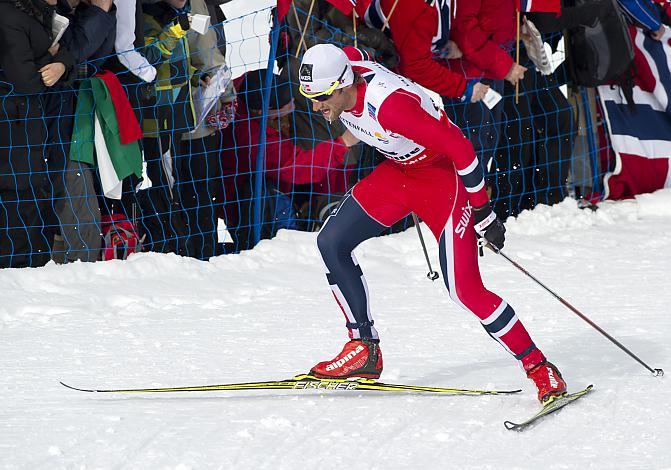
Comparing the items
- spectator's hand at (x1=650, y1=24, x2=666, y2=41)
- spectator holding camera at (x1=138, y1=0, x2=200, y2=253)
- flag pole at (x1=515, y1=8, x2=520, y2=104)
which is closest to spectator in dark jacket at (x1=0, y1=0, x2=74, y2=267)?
spectator holding camera at (x1=138, y1=0, x2=200, y2=253)

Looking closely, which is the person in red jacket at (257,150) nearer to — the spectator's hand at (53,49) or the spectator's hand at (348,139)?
the spectator's hand at (348,139)

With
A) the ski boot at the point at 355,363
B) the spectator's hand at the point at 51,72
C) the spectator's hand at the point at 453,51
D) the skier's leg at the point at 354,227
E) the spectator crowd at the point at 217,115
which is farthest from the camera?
the spectator's hand at the point at 453,51

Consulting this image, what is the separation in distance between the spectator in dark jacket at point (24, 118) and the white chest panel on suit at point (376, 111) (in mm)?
2291

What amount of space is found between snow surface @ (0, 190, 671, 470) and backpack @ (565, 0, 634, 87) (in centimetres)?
97

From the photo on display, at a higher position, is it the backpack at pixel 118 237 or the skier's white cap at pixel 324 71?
the skier's white cap at pixel 324 71

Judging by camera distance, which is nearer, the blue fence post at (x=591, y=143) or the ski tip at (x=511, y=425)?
the ski tip at (x=511, y=425)

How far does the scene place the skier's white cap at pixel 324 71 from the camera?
4.46 m

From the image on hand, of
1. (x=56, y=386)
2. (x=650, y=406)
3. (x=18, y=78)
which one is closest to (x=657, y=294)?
(x=650, y=406)

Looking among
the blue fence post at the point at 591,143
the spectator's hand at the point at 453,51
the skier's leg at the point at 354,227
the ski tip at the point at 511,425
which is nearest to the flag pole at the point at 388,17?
the spectator's hand at the point at 453,51

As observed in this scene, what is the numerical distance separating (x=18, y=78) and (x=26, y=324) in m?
1.37

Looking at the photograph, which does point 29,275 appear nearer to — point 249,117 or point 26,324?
point 26,324

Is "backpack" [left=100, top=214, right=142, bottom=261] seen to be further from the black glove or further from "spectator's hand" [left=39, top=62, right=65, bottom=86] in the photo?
the black glove

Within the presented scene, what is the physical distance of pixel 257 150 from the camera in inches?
283

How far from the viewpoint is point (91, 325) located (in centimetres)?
602
